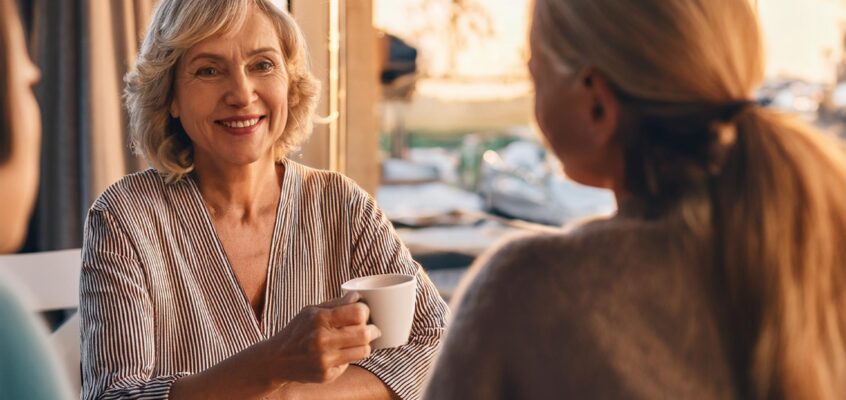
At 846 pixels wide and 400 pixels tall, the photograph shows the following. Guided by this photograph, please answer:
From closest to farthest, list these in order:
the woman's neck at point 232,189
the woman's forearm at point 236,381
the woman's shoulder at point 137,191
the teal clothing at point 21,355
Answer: the teal clothing at point 21,355 < the woman's forearm at point 236,381 < the woman's shoulder at point 137,191 < the woman's neck at point 232,189

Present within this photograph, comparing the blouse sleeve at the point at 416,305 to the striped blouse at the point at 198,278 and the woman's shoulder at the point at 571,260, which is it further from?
the woman's shoulder at the point at 571,260

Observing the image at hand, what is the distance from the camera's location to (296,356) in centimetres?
106

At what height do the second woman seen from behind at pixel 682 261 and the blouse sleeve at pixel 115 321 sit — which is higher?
the second woman seen from behind at pixel 682 261

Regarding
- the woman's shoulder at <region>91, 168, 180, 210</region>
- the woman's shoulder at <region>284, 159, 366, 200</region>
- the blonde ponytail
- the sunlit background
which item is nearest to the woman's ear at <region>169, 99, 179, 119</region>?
the woman's shoulder at <region>91, 168, 180, 210</region>

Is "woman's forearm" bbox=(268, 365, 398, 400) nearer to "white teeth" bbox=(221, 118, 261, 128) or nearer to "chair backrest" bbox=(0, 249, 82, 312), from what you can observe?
"white teeth" bbox=(221, 118, 261, 128)

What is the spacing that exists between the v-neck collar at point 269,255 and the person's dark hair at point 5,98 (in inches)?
39.0

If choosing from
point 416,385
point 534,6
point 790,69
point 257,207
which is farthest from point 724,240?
point 790,69

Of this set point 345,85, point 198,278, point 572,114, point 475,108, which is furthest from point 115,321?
point 475,108

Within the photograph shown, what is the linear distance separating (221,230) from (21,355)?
71 centimetres

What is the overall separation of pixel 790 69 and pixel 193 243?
14.4 ft

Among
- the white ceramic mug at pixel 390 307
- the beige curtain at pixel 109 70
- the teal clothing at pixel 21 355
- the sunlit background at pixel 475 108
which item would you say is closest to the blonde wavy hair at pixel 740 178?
the white ceramic mug at pixel 390 307

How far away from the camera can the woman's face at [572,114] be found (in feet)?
2.29

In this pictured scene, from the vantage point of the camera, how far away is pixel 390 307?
1.00 m

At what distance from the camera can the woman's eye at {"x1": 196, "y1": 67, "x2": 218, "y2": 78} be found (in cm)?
143
